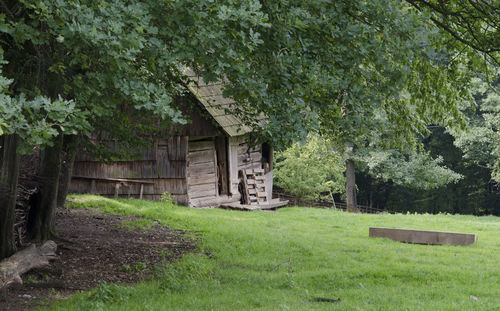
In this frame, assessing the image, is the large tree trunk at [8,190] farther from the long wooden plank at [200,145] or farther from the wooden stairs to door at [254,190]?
the wooden stairs to door at [254,190]

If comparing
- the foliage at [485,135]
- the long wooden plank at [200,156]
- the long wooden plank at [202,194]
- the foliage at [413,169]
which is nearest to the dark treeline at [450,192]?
the foliage at [485,135]

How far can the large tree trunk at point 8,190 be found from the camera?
25.4 feet

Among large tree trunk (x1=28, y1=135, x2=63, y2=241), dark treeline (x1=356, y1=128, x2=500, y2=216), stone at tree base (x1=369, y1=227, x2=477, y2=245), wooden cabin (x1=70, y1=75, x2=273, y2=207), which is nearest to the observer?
large tree trunk (x1=28, y1=135, x2=63, y2=241)

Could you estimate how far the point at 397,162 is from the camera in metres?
31.0

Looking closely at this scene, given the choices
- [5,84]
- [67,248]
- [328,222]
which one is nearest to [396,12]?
[5,84]

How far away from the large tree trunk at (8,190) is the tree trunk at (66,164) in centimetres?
231

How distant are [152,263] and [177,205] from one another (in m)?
9.12

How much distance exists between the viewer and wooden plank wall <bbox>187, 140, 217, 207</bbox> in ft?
65.2

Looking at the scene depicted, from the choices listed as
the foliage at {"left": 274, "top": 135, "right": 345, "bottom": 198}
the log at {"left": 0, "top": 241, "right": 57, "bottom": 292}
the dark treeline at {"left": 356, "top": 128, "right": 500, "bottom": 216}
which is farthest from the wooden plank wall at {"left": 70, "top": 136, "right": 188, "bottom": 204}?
the dark treeline at {"left": 356, "top": 128, "right": 500, "bottom": 216}

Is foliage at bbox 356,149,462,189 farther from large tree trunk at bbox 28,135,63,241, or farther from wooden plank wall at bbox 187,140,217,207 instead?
large tree trunk at bbox 28,135,63,241

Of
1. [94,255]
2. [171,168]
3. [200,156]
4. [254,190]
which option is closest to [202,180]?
[200,156]

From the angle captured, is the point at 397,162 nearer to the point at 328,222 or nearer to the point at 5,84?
the point at 328,222

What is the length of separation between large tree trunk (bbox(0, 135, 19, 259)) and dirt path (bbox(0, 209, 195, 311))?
0.59 meters

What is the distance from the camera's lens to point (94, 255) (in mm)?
9734
